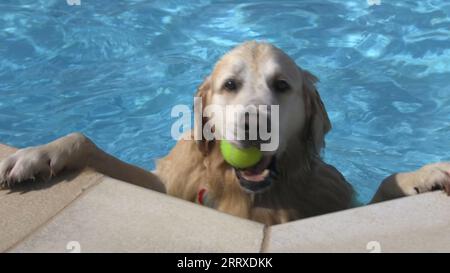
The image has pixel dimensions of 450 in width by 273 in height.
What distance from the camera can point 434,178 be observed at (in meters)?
3.66

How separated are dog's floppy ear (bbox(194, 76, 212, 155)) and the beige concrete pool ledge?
29.2 inches

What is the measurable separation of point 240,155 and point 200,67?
12.9ft

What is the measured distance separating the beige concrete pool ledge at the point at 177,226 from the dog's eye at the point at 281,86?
981mm

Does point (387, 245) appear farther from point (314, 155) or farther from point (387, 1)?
point (387, 1)

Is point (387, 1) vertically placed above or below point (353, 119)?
above

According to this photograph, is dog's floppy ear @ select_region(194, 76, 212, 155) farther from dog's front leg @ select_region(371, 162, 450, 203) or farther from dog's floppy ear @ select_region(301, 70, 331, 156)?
dog's front leg @ select_region(371, 162, 450, 203)

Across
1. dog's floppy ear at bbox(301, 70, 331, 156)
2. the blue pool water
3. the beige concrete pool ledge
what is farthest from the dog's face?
the blue pool water

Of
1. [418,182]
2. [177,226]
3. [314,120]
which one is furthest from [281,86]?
[177,226]

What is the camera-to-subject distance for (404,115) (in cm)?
682

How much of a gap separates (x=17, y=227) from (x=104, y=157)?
835 millimetres

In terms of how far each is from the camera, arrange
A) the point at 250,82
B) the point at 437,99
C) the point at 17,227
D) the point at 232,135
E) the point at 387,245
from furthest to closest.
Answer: the point at 437,99, the point at 250,82, the point at 232,135, the point at 17,227, the point at 387,245

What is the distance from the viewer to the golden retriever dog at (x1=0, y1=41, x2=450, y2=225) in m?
3.79

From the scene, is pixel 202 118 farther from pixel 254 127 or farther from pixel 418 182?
pixel 418 182

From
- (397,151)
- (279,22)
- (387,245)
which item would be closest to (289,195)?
(387,245)
